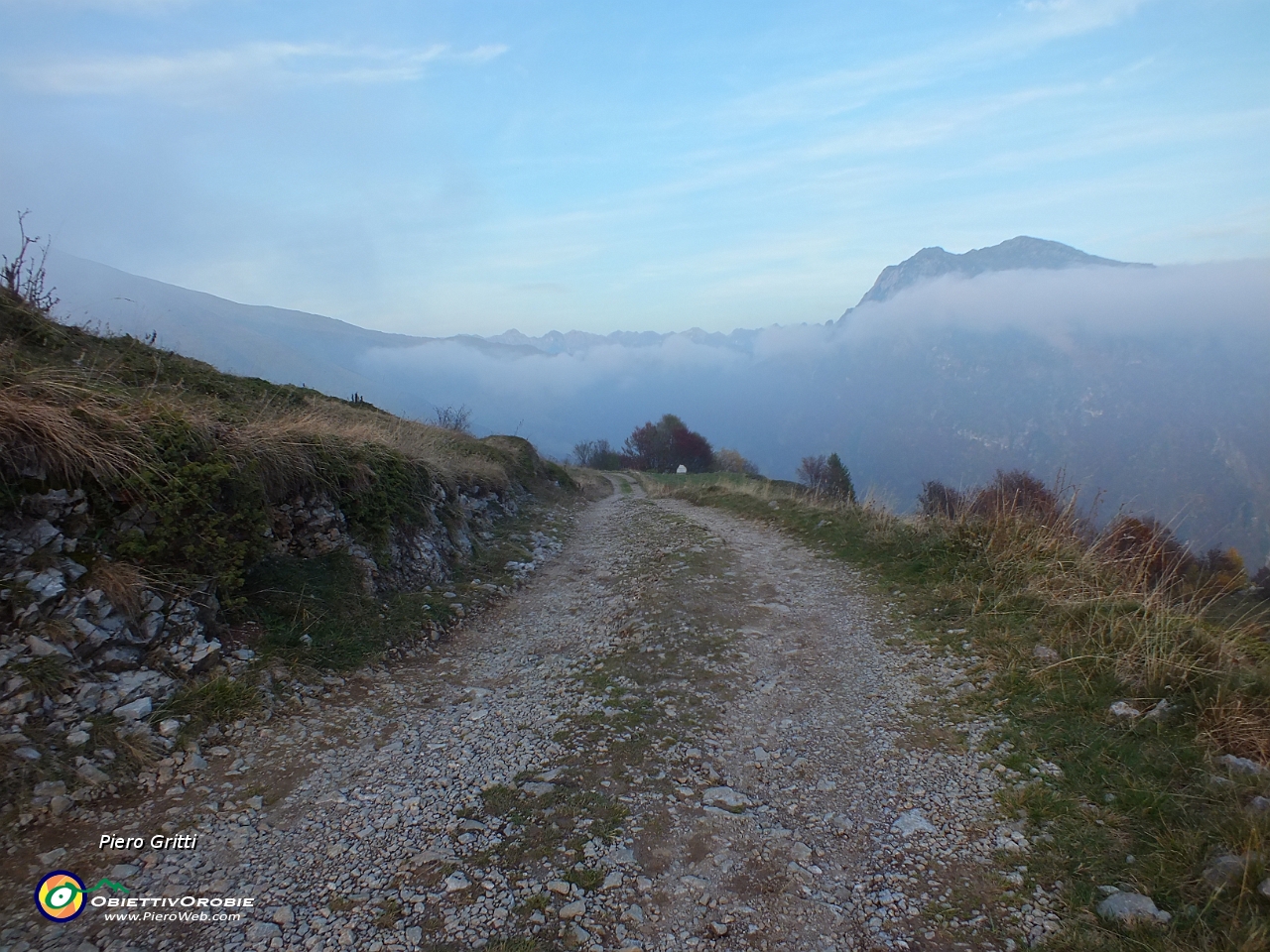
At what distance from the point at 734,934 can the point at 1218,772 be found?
363cm

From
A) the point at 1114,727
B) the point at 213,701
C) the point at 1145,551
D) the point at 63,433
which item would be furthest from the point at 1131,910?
the point at 63,433

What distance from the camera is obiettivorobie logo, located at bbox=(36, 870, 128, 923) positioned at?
3.42m

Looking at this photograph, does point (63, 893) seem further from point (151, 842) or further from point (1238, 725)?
point (1238, 725)

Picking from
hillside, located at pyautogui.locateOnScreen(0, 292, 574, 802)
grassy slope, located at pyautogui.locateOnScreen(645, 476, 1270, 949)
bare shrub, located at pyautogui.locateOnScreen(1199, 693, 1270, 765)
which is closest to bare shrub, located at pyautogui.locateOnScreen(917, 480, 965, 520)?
grassy slope, located at pyautogui.locateOnScreen(645, 476, 1270, 949)

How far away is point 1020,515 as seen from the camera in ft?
31.9

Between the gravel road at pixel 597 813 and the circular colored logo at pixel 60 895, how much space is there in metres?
0.07

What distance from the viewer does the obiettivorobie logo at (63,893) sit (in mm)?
3424

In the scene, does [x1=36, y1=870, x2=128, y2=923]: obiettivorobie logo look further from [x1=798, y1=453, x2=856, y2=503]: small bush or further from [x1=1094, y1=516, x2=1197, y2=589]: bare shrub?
[x1=798, y1=453, x2=856, y2=503]: small bush

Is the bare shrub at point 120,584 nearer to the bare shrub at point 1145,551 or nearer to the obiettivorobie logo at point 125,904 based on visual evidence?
the obiettivorobie logo at point 125,904

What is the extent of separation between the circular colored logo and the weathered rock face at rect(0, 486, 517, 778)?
2.89 ft

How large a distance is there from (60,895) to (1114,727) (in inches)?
297

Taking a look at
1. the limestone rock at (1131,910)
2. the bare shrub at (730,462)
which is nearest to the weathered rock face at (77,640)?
the limestone rock at (1131,910)

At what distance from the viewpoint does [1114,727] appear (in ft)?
16.8

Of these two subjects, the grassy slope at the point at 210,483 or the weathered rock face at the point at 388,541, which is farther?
the weathered rock face at the point at 388,541
